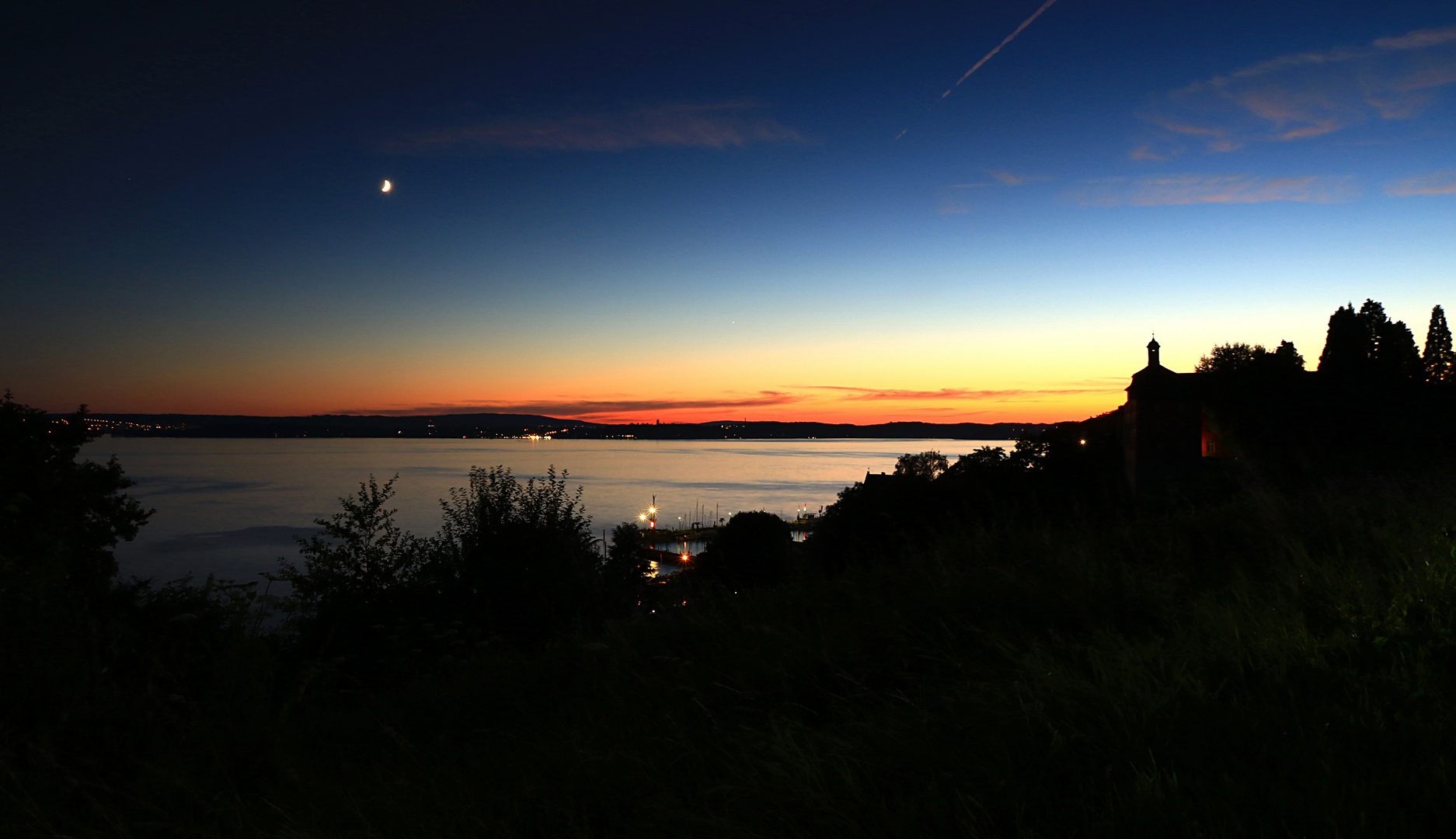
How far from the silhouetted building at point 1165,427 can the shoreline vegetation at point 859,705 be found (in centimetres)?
3817

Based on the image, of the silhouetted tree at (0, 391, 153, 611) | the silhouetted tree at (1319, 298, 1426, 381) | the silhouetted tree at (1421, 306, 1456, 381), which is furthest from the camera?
the silhouetted tree at (1421, 306, 1456, 381)

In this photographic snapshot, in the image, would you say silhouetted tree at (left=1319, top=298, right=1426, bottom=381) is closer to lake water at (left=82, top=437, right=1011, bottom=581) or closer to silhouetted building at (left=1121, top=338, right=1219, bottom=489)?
silhouetted building at (left=1121, top=338, right=1219, bottom=489)

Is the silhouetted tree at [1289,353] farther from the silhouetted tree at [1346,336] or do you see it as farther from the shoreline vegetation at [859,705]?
the shoreline vegetation at [859,705]

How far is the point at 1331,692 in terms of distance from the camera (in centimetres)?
329

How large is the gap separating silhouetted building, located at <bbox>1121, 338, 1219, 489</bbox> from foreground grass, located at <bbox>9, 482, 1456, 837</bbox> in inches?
1611

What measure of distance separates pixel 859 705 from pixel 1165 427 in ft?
150

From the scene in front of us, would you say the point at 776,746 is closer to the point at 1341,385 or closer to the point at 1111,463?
the point at 1341,385

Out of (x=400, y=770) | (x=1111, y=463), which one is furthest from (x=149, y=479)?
(x=400, y=770)

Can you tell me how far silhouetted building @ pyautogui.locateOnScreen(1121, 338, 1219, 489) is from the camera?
137ft

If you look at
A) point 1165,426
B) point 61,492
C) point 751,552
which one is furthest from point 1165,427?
point 61,492

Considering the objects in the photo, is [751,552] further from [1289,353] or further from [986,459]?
[1289,353]

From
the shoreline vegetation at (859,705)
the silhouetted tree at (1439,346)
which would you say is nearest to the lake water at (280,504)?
the shoreline vegetation at (859,705)

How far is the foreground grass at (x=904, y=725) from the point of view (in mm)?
2746

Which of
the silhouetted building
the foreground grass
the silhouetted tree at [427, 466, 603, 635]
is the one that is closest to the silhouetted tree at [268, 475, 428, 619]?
the silhouetted tree at [427, 466, 603, 635]
